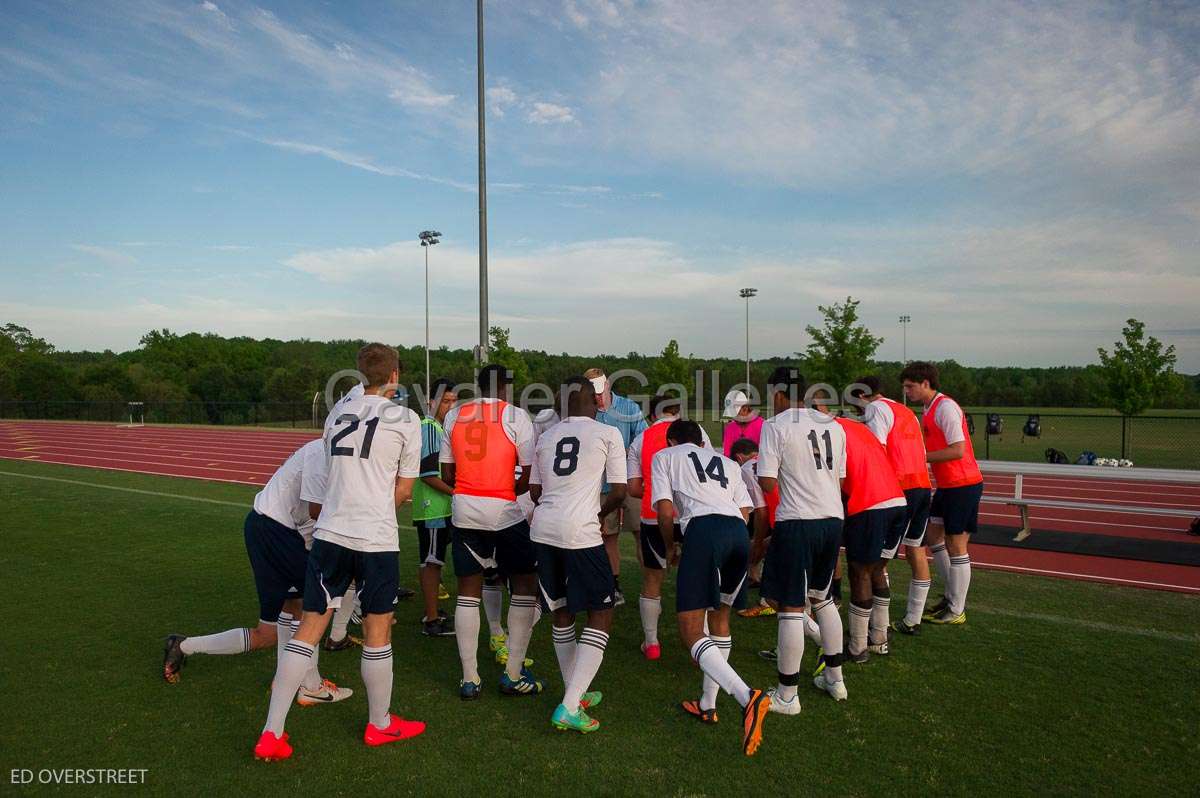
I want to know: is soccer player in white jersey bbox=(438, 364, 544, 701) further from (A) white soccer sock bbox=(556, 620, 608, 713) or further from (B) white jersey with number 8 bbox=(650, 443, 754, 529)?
(B) white jersey with number 8 bbox=(650, 443, 754, 529)

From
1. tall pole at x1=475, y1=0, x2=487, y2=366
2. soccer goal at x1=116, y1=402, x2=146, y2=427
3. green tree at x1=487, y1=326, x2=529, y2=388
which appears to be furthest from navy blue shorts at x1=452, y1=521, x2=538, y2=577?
soccer goal at x1=116, y1=402, x2=146, y2=427

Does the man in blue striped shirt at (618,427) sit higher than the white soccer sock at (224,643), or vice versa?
the man in blue striped shirt at (618,427)

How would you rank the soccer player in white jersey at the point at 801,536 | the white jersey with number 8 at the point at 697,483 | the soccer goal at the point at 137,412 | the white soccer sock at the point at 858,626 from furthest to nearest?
the soccer goal at the point at 137,412, the white soccer sock at the point at 858,626, the soccer player in white jersey at the point at 801,536, the white jersey with number 8 at the point at 697,483

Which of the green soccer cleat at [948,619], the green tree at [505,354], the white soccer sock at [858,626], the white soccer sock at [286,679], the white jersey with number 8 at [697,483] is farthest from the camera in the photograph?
the green tree at [505,354]

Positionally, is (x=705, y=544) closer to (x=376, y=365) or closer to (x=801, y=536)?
(x=801, y=536)

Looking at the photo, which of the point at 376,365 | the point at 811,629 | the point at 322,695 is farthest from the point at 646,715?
the point at 376,365

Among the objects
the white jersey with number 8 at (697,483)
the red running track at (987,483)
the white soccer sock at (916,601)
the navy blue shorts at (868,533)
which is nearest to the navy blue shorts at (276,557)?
the white jersey with number 8 at (697,483)

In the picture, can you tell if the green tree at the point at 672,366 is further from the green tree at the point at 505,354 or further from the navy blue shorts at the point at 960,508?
the navy blue shorts at the point at 960,508

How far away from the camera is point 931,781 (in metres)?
3.47

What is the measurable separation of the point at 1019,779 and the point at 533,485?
9.54 feet

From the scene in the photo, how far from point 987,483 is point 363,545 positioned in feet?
52.4

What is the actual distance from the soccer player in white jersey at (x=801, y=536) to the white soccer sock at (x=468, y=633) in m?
1.79

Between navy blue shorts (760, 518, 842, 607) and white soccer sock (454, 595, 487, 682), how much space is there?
179cm

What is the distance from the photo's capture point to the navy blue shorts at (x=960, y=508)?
5.83m
